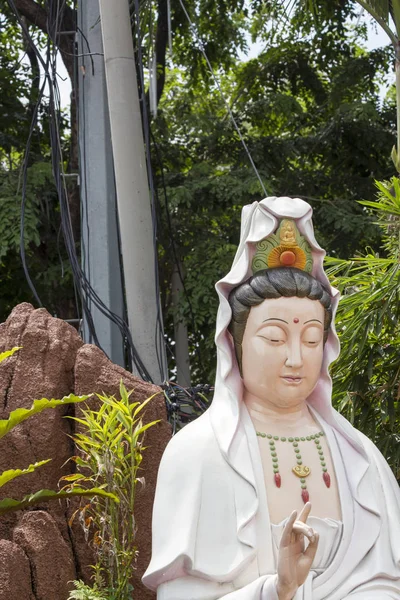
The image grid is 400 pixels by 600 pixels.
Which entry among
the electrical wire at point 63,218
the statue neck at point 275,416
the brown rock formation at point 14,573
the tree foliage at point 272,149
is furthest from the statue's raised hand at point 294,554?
the tree foliage at point 272,149

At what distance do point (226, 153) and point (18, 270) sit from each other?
241 centimetres

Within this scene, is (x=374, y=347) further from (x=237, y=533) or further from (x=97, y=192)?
(x=237, y=533)

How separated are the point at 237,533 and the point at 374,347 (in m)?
2.71

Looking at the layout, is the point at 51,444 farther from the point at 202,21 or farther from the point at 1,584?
the point at 202,21

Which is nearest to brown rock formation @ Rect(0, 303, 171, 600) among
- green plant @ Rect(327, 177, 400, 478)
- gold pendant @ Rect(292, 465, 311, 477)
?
gold pendant @ Rect(292, 465, 311, 477)

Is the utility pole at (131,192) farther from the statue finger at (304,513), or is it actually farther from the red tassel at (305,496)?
the statue finger at (304,513)

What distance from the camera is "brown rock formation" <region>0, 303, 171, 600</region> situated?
4945 mm

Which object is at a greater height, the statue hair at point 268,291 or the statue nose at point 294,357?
the statue hair at point 268,291

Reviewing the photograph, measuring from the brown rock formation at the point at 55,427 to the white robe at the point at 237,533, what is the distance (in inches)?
37.9

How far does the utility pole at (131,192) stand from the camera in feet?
19.3

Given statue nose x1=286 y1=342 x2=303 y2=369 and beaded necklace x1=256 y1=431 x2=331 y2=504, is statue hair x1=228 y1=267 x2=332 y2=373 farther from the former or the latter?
beaded necklace x1=256 y1=431 x2=331 y2=504

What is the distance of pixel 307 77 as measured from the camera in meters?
11.9

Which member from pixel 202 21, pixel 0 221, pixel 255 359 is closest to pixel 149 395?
pixel 255 359

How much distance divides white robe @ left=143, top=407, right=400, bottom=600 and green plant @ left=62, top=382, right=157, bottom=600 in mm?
629
